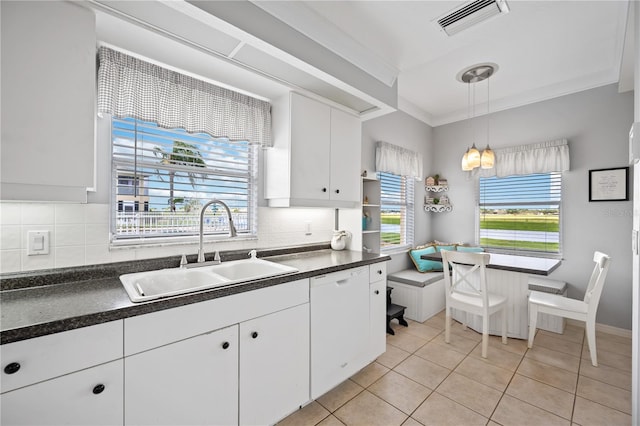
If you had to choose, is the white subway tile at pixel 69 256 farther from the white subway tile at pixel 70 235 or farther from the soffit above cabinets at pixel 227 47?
the soffit above cabinets at pixel 227 47

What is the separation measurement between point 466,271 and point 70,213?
3323 millimetres

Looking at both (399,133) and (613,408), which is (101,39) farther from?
(613,408)

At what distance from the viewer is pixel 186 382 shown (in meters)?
1.30

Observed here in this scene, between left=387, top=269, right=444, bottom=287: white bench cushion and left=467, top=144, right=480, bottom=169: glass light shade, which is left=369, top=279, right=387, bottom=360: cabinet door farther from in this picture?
left=467, top=144, right=480, bottom=169: glass light shade

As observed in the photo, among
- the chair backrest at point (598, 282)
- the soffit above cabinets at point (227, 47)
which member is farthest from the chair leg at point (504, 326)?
the soffit above cabinets at point (227, 47)

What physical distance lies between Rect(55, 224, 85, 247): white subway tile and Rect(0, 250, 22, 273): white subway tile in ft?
0.51

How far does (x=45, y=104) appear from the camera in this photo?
4.00 ft

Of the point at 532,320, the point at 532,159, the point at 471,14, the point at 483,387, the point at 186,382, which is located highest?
the point at 471,14

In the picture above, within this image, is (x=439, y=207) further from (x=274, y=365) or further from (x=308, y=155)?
(x=274, y=365)

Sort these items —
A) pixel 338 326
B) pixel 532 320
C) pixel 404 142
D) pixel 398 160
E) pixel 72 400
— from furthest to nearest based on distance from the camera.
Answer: pixel 404 142 < pixel 398 160 < pixel 532 320 < pixel 338 326 < pixel 72 400

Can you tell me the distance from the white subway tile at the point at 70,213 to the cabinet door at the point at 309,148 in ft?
4.39

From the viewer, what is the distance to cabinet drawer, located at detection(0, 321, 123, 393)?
92 cm

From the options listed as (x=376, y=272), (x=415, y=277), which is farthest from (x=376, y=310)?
(x=415, y=277)

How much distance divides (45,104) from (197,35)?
830 millimetres
